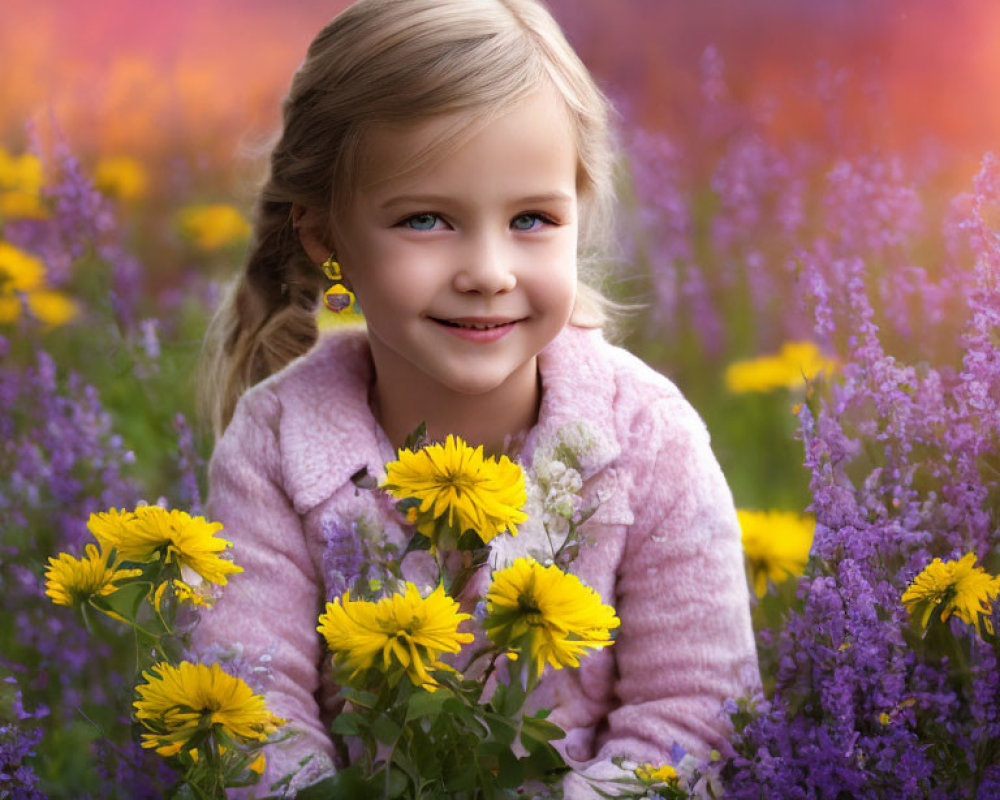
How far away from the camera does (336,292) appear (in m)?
1.74

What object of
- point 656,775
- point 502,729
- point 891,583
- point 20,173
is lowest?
point 656,775

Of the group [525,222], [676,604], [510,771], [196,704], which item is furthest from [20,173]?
[510,771]

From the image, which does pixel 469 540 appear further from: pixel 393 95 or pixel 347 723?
pixel 393 95

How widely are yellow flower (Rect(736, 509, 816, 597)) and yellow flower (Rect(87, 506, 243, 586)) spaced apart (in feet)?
3.09

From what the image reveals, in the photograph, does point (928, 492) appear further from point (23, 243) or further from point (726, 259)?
point (23, 243)

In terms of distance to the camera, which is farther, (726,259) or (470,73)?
(726,259)

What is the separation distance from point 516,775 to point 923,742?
0.43 meters

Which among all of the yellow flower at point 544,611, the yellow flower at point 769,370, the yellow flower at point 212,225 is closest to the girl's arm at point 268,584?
the yellow flower at point 544,611

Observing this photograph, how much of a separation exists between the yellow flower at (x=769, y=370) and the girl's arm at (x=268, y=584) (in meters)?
1.03

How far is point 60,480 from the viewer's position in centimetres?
211

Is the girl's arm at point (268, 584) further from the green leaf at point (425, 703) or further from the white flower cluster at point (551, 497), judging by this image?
the green leaf at point (425, 703)

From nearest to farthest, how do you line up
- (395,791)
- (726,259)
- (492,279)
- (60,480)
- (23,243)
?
(395,791) → (492,279) → (60,480) → (726,259) → (23,243)

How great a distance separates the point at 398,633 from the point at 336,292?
28.5 inches

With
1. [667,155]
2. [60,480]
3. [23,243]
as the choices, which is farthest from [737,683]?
[23,243]
